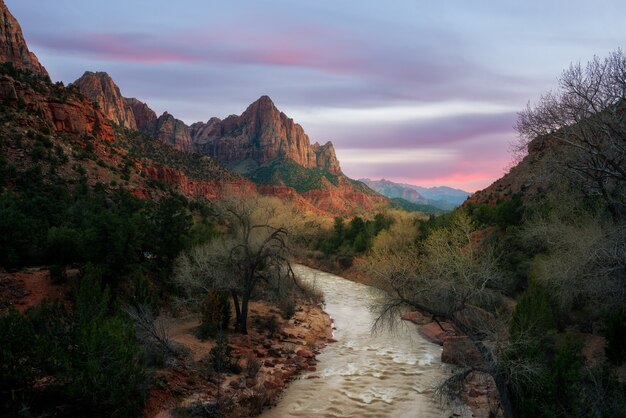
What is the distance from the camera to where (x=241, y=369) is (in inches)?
572

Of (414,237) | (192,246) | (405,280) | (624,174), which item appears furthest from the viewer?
(414,237)

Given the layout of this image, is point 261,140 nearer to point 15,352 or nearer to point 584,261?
point 584,261

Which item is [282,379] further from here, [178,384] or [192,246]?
[192,246]

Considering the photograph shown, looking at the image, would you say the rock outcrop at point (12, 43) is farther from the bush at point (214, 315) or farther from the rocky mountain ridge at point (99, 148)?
the bush at point (214, 315)

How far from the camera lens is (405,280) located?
37.4ft

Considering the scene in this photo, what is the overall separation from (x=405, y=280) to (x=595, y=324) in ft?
32.2

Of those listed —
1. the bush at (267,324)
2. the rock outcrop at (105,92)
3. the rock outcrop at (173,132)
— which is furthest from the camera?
the rock outcrop at (173,132)

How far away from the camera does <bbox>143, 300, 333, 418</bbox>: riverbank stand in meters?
11.6

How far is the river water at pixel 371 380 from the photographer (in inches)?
493

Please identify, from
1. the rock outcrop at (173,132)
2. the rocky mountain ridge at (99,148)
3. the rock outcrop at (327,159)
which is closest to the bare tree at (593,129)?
the rocky mountain ridge at (99,148)

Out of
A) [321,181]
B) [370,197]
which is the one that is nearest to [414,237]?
[321,181]

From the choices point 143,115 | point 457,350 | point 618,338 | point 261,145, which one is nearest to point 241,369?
point 457,350

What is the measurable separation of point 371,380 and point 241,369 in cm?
490

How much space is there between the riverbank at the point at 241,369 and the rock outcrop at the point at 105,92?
126 m
